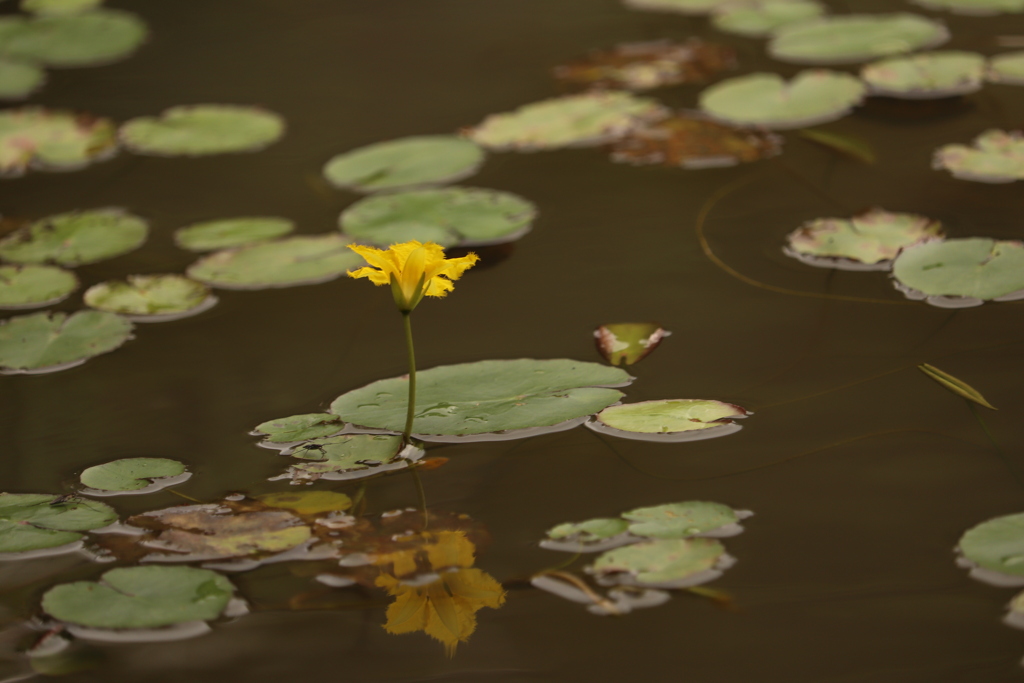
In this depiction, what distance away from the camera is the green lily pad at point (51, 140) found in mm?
2205

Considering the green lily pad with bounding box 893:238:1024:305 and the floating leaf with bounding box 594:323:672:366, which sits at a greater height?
the green lily pad with bounding box 893:238:1024:305

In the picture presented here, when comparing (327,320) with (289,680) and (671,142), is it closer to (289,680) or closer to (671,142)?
(289,680)

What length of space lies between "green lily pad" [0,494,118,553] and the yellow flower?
1.49 feet

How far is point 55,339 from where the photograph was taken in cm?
155

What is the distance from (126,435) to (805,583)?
3.18ft

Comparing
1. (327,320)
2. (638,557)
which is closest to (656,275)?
(327,320)

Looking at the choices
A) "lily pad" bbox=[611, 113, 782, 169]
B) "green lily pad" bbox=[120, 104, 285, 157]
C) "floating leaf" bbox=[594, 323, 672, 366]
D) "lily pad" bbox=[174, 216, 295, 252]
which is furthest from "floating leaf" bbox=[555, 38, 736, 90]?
"floating leaf" bbox=[594, 323, 672, 366]

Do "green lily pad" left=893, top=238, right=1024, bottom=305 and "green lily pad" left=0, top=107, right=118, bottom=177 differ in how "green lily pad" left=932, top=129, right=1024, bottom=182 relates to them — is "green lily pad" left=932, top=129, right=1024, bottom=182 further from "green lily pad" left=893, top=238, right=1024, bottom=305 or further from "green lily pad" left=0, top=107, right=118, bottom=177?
"green lily pad" left=0, top=107, right=118, bottom=177

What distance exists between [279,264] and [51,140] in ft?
3.15

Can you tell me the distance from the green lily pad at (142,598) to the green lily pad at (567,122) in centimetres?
131

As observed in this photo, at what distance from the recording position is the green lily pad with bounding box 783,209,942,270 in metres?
1.57

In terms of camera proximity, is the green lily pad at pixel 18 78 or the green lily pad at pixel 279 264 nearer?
the green lily pad at pixel 279 264

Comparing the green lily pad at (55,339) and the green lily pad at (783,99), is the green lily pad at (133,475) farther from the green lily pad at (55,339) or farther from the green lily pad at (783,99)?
the green lily pad at (783,99)

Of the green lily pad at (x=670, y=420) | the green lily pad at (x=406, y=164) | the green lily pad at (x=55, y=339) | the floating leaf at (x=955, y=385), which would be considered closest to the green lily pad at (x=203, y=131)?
the green lily pad at (x=406, y=164)
